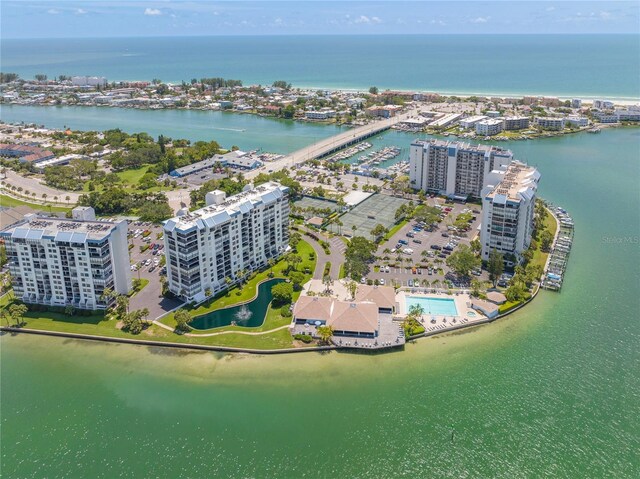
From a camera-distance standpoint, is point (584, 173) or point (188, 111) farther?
point (188, 111)

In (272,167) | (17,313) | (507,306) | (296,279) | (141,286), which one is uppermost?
(272,167)

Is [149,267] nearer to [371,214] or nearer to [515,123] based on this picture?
[371,214]

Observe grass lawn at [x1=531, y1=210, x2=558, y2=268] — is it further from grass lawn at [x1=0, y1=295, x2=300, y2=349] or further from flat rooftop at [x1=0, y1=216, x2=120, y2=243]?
flat rooftop at [x1=0, y1=216, x2=120, y2=243]

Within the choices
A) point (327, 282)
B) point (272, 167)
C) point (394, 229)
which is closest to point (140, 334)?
point (327, 282)

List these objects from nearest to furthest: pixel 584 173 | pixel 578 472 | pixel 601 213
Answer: pixel 578 472, pixel 601 213, pixel 584 173

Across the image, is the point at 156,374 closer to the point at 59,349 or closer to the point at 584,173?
the point at 59,349

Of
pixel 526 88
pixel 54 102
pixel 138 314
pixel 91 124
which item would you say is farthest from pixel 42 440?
pixel 526 88
